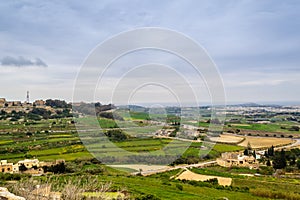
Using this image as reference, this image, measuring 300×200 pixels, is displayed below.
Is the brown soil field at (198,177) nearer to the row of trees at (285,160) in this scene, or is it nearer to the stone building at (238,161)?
the stone building at (238,161)

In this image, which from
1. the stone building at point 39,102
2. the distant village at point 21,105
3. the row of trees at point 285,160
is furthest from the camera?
the stone building at point 39,102

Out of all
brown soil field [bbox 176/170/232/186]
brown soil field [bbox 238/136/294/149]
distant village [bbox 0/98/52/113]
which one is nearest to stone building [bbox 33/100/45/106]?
distant village [bbox 0/98/52/113]

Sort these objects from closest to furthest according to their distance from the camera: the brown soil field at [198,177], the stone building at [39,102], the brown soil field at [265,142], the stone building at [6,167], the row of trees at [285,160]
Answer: the brown soil field at [198,177] → the stone building at [6,167] → the row of trees at [285,160] → the brown soil field at [265,142] → the stone building at [39,102]

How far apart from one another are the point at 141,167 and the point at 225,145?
16342 mm

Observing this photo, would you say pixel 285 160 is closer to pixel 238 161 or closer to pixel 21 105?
pixel 238 161

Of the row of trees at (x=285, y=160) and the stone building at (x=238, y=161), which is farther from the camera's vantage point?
the stone building at (x=238, y=161)

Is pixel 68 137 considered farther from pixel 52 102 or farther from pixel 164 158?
pixel 52 102

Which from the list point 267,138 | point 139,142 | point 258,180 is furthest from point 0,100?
point 258,180

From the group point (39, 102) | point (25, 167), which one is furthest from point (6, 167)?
point (39, 102)

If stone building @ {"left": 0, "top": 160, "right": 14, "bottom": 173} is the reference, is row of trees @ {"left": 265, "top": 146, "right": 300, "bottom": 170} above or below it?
below

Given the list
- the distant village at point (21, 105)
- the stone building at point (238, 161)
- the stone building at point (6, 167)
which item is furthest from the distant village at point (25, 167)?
the distant village at point (21, 105)

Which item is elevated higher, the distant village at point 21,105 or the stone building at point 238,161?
the distant village at point 21,105

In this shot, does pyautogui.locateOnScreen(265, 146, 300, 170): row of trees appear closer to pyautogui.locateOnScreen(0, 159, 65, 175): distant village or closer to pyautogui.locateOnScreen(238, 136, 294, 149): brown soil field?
pyautogui.locateOnScreen(238, 136, 294, 149): brown soil field

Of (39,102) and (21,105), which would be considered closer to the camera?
(21,105)
